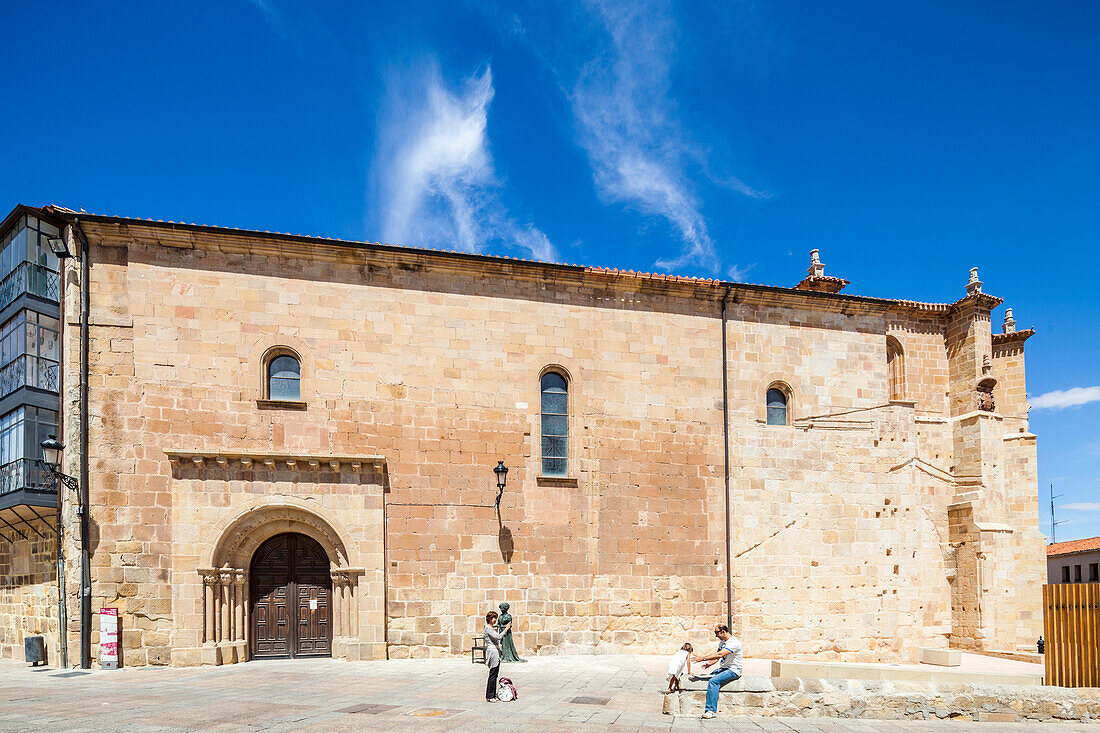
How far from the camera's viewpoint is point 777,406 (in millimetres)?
20438

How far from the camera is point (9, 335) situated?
17.1 meters

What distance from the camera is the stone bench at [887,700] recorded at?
36.1ft

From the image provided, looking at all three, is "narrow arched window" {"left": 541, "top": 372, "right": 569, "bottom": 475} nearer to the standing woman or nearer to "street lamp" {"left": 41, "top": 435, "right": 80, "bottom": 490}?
the standing woman

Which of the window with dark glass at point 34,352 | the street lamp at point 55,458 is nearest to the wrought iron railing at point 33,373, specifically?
the window with dark glass at point 34,352

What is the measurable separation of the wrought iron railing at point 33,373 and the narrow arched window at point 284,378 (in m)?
4.08

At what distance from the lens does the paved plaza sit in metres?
10.1

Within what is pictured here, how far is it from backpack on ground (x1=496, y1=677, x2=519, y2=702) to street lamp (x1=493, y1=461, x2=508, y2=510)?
576 cm

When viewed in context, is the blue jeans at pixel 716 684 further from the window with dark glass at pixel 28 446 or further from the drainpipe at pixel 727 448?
the window with dark glass at pixel 28 446

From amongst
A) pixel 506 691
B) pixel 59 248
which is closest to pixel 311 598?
pixel 506 691

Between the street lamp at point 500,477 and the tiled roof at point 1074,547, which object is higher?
the street lamp at point 500,477

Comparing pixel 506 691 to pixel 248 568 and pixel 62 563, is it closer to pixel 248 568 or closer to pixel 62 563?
pixel 248 568

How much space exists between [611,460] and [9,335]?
13032 mm

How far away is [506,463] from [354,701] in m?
6.86

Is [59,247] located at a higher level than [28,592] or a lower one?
higher
